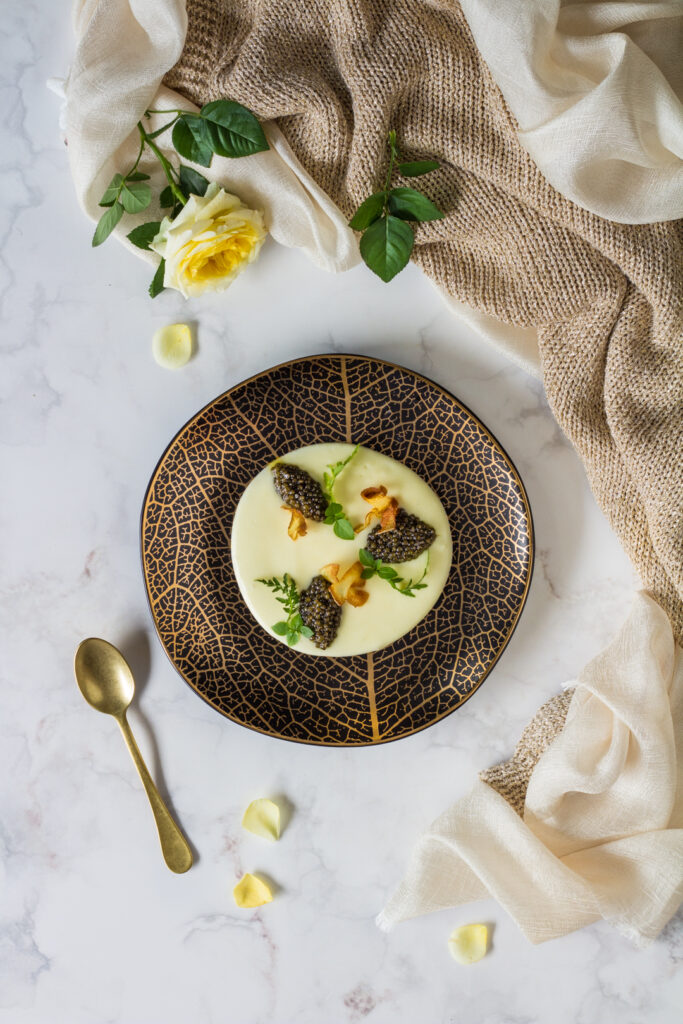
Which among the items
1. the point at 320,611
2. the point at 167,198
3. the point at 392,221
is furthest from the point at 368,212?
the point at 320,611

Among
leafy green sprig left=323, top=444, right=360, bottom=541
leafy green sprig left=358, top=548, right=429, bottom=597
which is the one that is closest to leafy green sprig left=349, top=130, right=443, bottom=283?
leafy green sprig left=323, top=444, right=360, bottom=541

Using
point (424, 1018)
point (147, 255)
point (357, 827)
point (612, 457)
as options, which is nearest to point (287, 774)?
point (357, 827)

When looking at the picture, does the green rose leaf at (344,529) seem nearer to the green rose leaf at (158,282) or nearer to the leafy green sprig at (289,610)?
the leafy green sprig at (289,610)

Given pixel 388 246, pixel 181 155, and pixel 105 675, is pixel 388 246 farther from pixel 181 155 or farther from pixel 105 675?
pixel 105 675

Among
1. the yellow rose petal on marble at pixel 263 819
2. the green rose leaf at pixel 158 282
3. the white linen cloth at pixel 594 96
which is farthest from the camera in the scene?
the yellow rose petal on marble at pixel 263 819

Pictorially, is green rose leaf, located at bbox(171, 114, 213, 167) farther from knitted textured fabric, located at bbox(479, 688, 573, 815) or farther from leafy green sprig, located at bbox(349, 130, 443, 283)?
knitted textured fabric, located at bbox(479, 688, 573, 815)

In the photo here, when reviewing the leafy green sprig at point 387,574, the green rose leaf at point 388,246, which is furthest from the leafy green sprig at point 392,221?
the leafy green sprig at point 387,574
